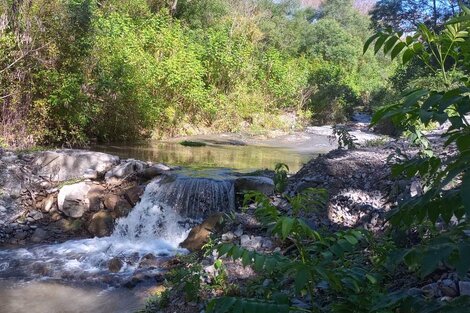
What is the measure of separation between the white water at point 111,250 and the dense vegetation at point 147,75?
4.07m

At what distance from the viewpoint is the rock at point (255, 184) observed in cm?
768

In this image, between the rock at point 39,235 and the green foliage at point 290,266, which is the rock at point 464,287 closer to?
the green foliage at point 290,266

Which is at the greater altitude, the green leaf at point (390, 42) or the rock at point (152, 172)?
the green leaf at point (390, 42)

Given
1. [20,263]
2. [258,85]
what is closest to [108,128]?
[20,263]

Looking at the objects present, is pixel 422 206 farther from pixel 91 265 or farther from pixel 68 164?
pixel 68 164

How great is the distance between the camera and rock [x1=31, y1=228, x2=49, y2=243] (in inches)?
291

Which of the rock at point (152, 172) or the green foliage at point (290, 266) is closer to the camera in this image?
the green foliage at point (290, 266)

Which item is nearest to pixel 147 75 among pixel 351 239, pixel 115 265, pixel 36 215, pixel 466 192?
pixel 36 215

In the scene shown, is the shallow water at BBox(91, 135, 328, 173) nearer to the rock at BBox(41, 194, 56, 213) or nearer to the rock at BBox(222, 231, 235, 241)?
the rock at BBox(41, 194, 56, 213)

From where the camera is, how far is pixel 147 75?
1418 centimetres

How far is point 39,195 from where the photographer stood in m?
8.30

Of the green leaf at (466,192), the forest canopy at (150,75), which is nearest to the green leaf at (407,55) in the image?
the green leaf at (466,192)

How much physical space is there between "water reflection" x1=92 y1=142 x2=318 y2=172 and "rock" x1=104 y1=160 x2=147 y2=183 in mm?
1492

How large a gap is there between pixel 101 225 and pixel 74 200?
786mm
